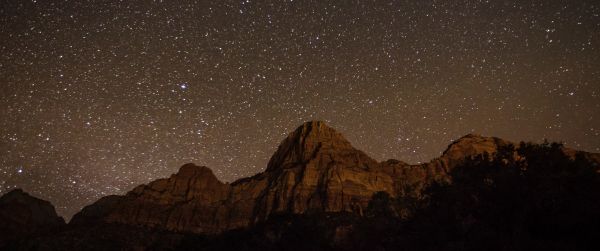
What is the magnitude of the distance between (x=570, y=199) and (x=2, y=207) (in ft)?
449

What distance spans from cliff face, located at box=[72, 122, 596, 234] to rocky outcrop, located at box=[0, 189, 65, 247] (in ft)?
45.8

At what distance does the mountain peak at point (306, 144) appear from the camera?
Answer: 13512cm

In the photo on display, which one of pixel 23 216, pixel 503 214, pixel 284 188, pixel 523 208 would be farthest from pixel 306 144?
pixel 523 208

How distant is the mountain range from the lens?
111ft

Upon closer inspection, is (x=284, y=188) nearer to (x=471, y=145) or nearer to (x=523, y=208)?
(x=471, y=145)

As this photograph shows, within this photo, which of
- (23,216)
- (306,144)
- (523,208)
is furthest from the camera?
(306,144)

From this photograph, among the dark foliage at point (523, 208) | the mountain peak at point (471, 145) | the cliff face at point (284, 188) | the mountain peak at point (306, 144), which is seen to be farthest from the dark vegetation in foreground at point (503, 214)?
the mountain peak at point (471, 145)

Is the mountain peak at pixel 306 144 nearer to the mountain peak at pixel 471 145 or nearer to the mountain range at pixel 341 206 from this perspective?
the mountain range at pixel 341 206

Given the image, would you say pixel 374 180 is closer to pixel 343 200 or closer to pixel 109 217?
pixel 343 200

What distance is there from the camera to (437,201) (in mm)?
46500

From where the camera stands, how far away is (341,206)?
108 m

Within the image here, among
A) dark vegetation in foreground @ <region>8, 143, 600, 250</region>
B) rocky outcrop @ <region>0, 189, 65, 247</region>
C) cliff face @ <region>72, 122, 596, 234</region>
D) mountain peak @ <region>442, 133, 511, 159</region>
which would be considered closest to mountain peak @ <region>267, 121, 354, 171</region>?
cliff face @ <region>72, 122, 596, 234</region>

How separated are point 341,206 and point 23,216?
87.4m

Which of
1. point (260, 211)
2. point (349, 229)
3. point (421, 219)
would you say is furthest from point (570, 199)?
point (260, 211)
